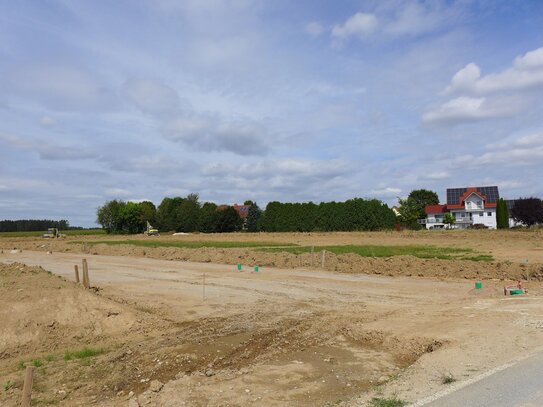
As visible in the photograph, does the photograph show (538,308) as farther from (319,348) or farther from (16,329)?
(16,329)

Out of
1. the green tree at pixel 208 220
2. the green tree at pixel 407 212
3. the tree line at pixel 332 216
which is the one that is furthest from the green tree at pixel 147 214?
the green tree at pixel 407 212

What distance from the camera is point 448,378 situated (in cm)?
714

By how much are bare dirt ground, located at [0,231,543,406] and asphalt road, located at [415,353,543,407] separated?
0.53 m

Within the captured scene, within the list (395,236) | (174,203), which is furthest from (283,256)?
(174,203)

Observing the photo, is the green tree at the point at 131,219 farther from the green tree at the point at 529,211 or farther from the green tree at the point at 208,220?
the green tree at the point at 529,211

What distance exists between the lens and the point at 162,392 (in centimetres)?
739

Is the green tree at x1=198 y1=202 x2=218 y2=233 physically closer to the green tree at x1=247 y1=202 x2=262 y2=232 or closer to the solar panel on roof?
the green tree at x1=247 y1=202 x2=262 y2=232

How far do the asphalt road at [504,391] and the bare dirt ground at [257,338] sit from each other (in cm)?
53

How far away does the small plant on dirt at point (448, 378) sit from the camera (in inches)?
274

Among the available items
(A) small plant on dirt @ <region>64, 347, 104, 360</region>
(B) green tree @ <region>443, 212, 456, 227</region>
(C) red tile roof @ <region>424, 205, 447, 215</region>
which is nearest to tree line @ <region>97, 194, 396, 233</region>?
(B) green tree @ <region>443, 212, 456, 227</region>

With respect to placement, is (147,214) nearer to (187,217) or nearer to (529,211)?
(187,217)

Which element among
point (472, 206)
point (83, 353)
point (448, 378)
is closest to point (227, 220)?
point (472, 206)

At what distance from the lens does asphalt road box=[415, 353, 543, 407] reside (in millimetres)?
5684

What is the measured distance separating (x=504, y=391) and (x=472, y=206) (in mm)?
88637
